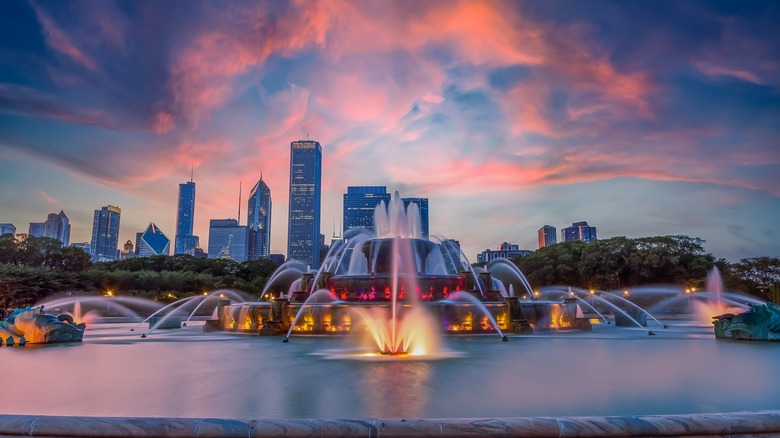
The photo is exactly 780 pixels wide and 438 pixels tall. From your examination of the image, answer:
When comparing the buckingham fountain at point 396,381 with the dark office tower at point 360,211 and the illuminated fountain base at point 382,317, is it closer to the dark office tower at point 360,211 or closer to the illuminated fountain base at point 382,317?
the illuminated fountain base at point 382,317

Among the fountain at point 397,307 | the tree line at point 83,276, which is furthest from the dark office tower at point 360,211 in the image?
the fountain at point 397,307

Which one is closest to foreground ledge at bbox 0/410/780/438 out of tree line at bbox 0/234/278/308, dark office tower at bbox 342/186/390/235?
tree line at bbox 0/234/278/308

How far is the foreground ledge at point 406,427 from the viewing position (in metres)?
5.09

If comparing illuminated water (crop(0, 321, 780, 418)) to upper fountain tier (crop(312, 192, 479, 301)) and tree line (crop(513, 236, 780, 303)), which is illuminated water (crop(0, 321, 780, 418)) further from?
tree line (crop(513, 236, 780, 303))

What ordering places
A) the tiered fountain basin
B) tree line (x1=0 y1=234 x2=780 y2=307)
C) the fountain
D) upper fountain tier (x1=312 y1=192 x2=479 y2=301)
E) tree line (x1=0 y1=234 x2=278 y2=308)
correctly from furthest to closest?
→ 1. tree line (x1=0 y1=234 x2=780 y2=307)
2. tree line (x1=0 y1=234 x2=278 y2=308)
3. upper fountain tier (x1=312 y1=192 x2=479 y2=301)
4. the tiered fountain basin
5. the fountain

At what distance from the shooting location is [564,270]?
70938mm

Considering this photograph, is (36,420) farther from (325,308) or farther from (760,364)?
(325,308)

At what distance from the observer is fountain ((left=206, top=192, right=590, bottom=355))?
21.9 meters

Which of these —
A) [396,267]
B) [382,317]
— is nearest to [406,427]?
[382,317]

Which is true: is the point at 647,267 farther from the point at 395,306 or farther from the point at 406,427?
the point at 406,427

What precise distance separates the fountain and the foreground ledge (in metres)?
9.85

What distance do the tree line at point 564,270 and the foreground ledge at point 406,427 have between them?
2298 inches

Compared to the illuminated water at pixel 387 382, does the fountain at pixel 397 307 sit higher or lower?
higher

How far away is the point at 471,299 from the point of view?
27578 millimetres
